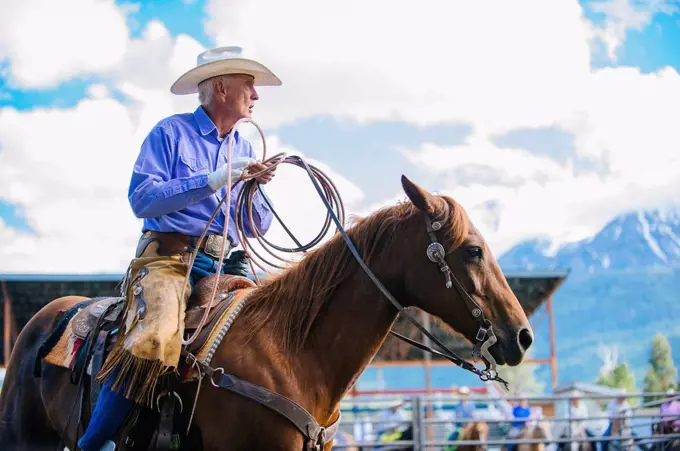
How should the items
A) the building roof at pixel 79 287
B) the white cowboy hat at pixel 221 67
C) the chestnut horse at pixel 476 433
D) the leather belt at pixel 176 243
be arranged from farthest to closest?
the building roof at pixel 79 287 < the chestnut horse at pixel 476 433 < the white cowboy hat at pixel 221 67 < the leather belt at pixel 176 243

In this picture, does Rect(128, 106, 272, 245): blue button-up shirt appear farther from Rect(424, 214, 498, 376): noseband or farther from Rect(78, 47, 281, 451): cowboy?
Rect(424, 214, 498, 376): noseband

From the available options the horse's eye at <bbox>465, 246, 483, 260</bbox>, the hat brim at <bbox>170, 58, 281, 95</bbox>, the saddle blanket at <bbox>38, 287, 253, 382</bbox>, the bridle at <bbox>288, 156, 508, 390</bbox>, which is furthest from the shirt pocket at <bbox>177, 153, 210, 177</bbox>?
the horse's eye at <bbox>465, 246, 483, 260</bbox>

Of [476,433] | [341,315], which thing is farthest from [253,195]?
[476,433]

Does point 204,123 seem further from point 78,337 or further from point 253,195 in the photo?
point 78,337

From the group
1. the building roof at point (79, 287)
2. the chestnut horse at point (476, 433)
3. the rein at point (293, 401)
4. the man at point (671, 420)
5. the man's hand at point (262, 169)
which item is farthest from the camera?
the building roof at point (79, 287)

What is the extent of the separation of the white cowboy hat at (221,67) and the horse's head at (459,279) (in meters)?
1.21

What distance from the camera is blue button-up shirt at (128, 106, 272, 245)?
3.74 meters

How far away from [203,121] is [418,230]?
136 centimetres

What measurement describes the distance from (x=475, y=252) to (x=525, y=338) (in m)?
0.44

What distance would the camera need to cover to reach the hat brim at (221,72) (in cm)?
416

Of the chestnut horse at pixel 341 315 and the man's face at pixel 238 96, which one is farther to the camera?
the man's face at pixel 238 96

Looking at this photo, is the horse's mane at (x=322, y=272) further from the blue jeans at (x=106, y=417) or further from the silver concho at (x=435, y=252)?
the blue jeans at (x=106, y=417)

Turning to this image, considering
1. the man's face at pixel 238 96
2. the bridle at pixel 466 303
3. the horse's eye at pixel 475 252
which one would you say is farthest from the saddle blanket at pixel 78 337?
the horse's eye at pixel 475 252

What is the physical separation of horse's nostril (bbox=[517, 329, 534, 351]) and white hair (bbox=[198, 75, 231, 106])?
2042 mm
